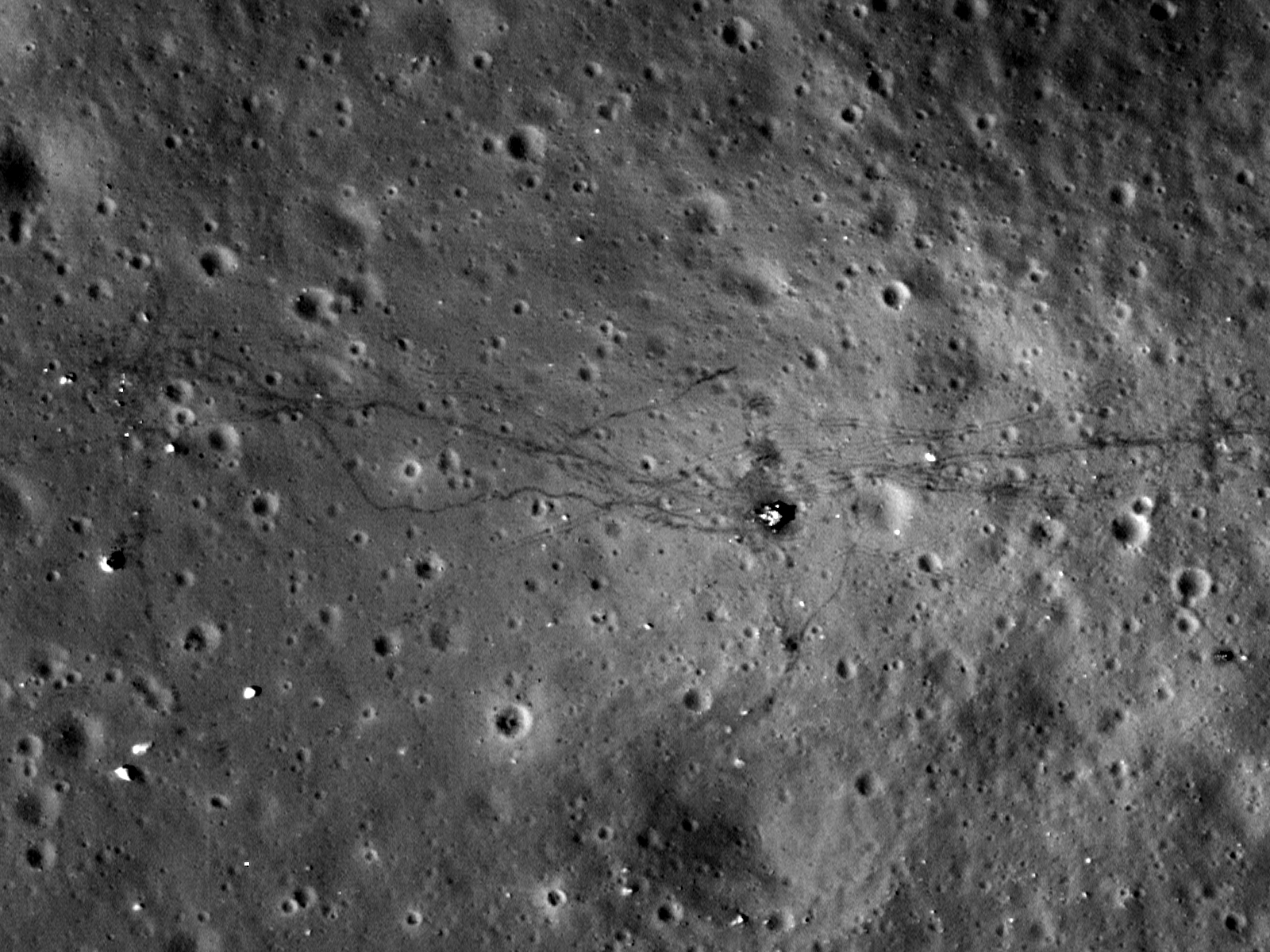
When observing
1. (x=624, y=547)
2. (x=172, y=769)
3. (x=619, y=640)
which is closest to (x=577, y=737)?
(x=619, y=640)

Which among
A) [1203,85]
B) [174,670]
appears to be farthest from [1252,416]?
[174,670]

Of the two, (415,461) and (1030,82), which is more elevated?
(1030,82)

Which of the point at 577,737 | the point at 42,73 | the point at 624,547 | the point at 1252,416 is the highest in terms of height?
the point at 42,73

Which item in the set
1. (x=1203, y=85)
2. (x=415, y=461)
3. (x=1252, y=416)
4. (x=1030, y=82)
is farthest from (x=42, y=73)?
(x=1252, y=416)

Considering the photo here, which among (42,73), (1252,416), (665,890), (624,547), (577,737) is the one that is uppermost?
(42,73)

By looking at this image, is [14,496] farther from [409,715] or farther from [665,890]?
[665,890]

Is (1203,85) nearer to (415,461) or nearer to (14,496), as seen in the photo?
(415,461)

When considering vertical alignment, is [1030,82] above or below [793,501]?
above
